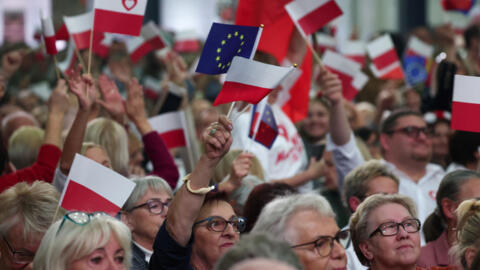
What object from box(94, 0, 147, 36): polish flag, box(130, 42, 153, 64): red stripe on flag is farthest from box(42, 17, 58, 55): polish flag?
box(130, 42, 153, 64): red stripe on flag

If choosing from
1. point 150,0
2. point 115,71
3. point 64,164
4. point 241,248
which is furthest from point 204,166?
point 150,0

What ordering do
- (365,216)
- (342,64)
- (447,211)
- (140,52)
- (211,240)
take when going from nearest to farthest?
(211,240), (365,216), (447,211), (342,64), (140,52)

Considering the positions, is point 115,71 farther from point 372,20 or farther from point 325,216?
point 372,20

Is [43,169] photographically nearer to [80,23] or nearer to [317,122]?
[80,23]

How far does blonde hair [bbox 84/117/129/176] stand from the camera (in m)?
5.70

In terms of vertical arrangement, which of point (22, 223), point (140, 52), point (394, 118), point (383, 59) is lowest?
point (140, 52)

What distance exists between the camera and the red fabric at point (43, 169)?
505 centimetres

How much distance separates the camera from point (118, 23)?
5582mm

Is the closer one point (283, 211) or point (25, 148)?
point (283, 211)

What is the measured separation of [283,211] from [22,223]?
4.25 ft

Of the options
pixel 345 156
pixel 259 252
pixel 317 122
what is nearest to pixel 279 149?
pixel 345 156

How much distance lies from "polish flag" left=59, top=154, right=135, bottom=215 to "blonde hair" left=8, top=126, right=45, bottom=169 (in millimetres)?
2104

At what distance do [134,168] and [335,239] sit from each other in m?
3.00

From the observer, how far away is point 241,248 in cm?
270
